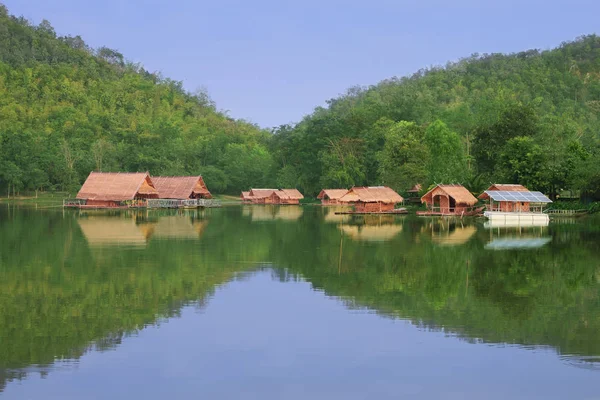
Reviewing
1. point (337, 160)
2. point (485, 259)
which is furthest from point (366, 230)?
point (337, 160)

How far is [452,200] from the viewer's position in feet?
138

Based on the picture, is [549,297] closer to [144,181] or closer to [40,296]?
[40,296]

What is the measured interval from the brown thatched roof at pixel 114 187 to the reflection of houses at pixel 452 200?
19488 mm

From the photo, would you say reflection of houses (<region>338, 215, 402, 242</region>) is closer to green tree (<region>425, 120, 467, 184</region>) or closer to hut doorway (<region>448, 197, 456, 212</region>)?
hut doorway (<region>448, 197, 456, 212</region>)

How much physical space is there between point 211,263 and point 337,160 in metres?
44.6

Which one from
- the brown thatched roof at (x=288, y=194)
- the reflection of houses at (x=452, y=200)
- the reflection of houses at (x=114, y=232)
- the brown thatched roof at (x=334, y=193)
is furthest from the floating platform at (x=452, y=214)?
the brown thatched roof at (x=288, y=194)

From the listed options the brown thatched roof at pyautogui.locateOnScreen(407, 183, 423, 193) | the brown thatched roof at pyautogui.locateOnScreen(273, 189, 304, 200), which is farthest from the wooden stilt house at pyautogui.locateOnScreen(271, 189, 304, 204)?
the brown thatched roof at pyautogui.locateOnScreen(407, 183, 423, 193)

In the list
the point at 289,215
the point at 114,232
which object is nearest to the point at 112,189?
the point at 289,215

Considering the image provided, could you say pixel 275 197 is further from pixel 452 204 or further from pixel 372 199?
pixel 452 204

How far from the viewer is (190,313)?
40.5 feet

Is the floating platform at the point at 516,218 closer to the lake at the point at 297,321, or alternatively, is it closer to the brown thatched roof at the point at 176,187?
the lake at the point at 297,321

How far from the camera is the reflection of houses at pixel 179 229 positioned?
86.1ft

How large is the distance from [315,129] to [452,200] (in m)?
28.5

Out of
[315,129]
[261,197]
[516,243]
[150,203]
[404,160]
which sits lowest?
[516,243]
